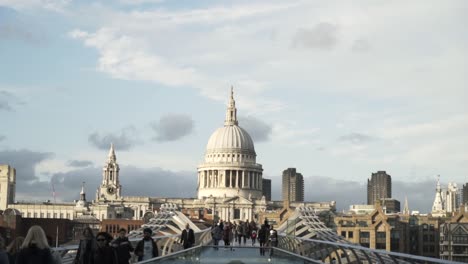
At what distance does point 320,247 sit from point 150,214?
17014 centimetres

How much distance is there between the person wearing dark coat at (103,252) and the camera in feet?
51.1

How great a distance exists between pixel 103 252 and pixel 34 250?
2811 millimetres

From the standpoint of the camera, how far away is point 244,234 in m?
54.2

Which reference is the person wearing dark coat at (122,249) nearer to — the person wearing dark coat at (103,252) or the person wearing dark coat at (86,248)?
the person wearing dark coat at (103,252)

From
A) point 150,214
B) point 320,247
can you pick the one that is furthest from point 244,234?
point 150,214

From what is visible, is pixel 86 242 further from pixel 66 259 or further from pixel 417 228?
pixel 417 228

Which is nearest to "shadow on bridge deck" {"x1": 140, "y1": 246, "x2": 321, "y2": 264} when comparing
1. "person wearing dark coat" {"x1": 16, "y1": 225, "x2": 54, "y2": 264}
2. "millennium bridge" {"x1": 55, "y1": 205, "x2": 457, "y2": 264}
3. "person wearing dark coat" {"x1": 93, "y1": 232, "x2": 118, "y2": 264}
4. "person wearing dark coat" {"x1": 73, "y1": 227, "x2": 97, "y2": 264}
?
"millennium bridge" {"x1": 55, "y1": 205, "x2": 457, "y2": 264}

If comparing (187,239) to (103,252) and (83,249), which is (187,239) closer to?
(103,252)

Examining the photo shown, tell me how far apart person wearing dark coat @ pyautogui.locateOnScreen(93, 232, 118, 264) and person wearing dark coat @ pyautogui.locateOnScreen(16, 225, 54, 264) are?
2.54 metres

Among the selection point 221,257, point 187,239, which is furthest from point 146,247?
point 187,239

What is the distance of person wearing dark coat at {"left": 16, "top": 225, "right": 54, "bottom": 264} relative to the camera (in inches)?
507

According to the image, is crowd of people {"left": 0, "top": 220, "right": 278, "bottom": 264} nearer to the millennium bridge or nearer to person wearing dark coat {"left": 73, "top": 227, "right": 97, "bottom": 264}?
person wearing dark coat {"left": 73, "top": 227, "right": 97, "bottom": 264}

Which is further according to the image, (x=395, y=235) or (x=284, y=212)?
(x=284, y=212)

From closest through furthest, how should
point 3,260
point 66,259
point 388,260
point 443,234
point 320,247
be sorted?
point 3,260 < point 388,260 < point 66,259 < point 320,247 < point 443,234
